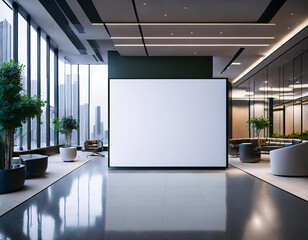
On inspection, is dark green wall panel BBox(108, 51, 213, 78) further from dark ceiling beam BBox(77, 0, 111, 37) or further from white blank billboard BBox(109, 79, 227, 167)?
dark ceiling beam BBox(77, 0, 111, 37)

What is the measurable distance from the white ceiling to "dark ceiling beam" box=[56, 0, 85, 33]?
153 mm

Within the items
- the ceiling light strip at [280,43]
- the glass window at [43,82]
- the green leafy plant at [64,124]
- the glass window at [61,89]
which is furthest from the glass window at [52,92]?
the ceiling light strip at [280,43]

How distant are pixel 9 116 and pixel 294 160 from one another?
6845mm

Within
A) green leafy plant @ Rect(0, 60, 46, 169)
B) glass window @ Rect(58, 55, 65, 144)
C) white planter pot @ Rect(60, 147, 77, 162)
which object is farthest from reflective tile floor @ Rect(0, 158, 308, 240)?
glass window @ Rect(58, 55, 65, 144)

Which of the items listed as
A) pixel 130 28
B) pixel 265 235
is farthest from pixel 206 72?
pixel 265 235

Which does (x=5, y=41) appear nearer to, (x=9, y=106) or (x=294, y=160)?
(x=9, y=106)

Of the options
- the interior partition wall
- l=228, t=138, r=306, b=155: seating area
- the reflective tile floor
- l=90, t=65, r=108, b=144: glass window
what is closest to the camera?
the reflective tile floor

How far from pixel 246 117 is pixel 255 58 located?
25.6ft

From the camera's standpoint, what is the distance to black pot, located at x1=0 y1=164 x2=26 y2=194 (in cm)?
494

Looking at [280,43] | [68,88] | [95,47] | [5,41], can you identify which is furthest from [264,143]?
[5,41]

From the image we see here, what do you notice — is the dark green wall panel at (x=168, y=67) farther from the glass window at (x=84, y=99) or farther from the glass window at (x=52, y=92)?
the glass window at (x=84, y=99)

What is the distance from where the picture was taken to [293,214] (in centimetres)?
382

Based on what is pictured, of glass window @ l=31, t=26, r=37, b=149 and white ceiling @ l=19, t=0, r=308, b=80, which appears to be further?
glass window @ l=31, t=26, r=37, b=149

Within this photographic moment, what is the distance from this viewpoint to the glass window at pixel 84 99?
1463cm
